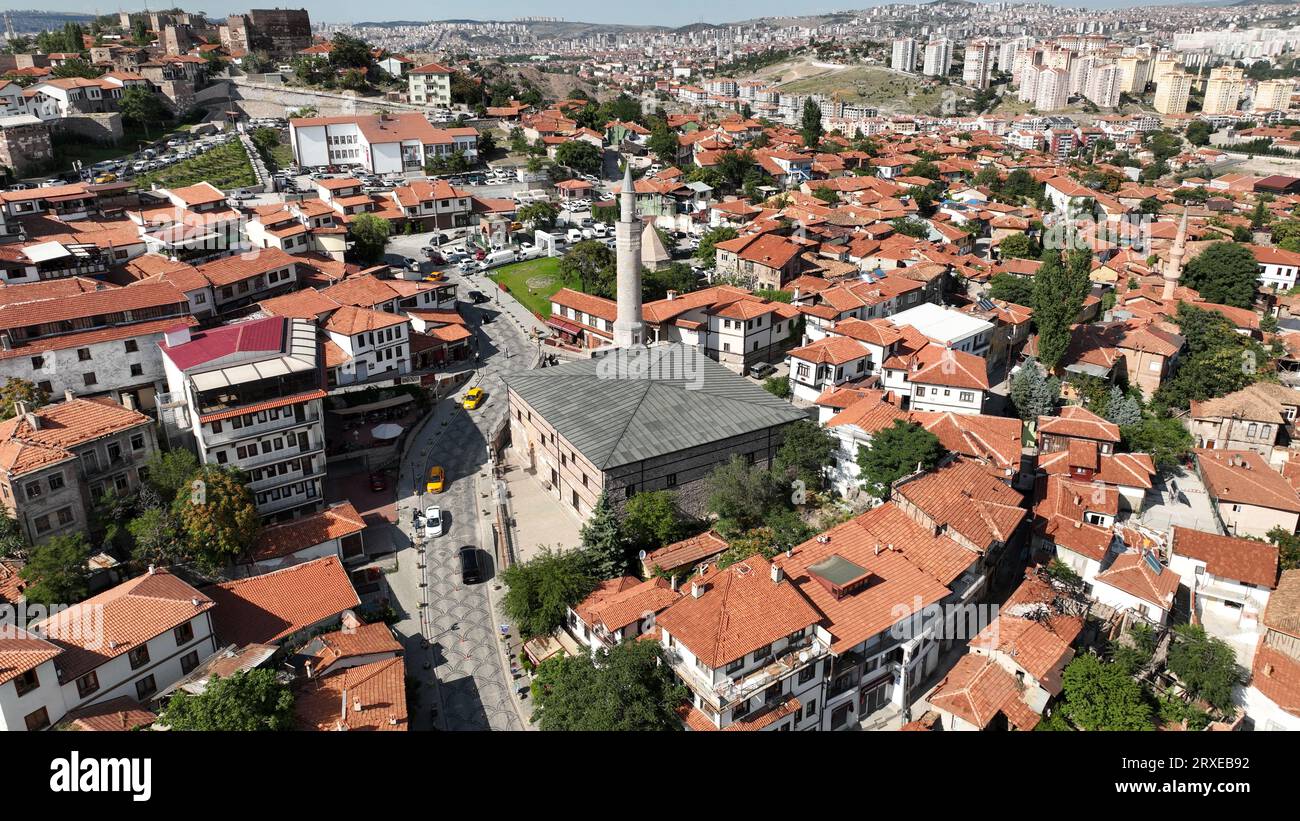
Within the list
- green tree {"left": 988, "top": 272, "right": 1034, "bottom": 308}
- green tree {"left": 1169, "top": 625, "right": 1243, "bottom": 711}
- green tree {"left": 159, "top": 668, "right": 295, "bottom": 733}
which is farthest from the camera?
green tree {"left": 988, "top": 272, "right": 1034, "bottom": 308}

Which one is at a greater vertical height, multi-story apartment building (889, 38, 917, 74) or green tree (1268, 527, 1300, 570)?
multi-story apartment building (889, 38, 917, 74)

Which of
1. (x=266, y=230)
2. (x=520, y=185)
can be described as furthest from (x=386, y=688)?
(x=520, y=185)

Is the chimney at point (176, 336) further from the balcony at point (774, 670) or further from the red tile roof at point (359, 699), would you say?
the balcony at point (774, 670)

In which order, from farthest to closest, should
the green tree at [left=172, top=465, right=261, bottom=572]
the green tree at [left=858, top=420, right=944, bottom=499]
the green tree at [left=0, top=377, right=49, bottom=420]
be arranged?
1. the green tree at [left=0, top=377, right=49, bottom=420]
2. the green tree at [left=858, top=420, right=944, bottom=499]
3. the green tree at [left=172, top=465, right=261, bottom=572]

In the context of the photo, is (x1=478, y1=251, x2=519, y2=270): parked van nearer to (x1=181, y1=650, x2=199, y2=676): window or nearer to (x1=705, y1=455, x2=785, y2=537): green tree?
(x1=705, y1=455, x2=785, y2=537): green tree

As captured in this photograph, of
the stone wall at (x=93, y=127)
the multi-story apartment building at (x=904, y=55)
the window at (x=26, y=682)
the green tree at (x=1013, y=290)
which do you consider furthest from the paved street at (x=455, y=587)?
the multi-story apartment building at (x=904, y=55)

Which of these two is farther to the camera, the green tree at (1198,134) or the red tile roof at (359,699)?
the green tree at (1198,134)

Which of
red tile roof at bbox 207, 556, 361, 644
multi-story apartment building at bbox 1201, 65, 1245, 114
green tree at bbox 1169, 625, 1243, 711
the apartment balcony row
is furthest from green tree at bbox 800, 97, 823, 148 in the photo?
multi-story apartment building at bbox 1201, 65, 1245, 114
